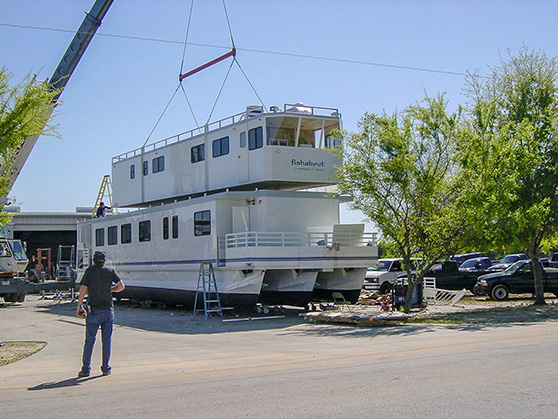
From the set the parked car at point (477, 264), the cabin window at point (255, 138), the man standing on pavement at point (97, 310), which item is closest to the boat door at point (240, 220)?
the cabin window at point (255, 138)

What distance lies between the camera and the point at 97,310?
9.67 m

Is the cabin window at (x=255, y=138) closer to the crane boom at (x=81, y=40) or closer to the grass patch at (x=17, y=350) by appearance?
the crane boom at (x=81, y=40)

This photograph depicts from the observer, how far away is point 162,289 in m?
23.7

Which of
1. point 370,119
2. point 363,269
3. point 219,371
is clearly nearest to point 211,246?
point 363,269

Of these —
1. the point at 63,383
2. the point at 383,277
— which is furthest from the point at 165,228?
the point at 63,383

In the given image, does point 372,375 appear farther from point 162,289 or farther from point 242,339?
point 162,289

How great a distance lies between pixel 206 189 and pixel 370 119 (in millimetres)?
6895

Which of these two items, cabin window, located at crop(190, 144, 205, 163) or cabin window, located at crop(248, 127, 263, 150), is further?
cabin window, located at crop(190, 144, 205, 163)

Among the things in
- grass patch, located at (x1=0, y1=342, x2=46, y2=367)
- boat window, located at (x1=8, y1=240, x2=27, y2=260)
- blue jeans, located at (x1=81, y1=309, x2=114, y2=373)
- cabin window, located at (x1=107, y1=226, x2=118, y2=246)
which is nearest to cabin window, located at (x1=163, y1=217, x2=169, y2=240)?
cabin window, located at (x1=107, y1=226, x2=118, y2=246)

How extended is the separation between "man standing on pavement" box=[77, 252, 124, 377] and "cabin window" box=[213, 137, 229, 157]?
13219 millimetres

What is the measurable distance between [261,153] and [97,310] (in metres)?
12.3

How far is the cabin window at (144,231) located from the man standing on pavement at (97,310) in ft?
49.6

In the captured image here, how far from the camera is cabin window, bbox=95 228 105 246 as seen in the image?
28391 millimetres

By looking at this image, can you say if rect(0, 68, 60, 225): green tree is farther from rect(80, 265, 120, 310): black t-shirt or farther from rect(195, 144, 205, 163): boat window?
rect(195, 144, 205, 163): boat window
